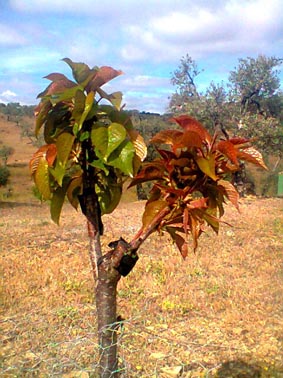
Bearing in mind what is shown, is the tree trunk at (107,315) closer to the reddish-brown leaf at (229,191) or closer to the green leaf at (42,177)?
the green leaf at (42,177)

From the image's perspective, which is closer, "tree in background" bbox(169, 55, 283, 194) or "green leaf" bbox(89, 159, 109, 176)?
"green leaf" bbox(89, 159, 109, 176)

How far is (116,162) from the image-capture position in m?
1.35

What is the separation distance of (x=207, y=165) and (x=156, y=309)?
348 cm

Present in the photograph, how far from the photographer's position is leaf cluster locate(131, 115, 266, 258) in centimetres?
136

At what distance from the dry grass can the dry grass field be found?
0.04 feet

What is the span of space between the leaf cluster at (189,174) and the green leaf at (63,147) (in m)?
0.22

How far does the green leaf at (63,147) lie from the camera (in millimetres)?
1358

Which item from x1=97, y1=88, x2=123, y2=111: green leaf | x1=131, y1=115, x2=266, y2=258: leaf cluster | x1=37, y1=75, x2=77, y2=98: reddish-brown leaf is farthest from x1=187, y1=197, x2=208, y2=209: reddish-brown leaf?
x1=37, y1=75, x2=77, y2=98: reddish-brown leaf

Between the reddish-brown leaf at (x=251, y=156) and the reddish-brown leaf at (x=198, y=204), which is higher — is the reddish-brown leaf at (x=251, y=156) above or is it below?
above

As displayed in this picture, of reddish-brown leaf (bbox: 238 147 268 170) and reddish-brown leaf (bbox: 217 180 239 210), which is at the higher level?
reddish-brown leaf (bbox: 238 147 268 170)

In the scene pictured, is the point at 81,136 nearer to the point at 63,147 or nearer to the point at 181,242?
the point at 63,147

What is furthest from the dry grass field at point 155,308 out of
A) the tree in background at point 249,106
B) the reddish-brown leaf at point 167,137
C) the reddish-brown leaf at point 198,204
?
the tree in background at point 249,106

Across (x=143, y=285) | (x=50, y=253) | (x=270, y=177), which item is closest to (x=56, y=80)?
(x=143, y=285)

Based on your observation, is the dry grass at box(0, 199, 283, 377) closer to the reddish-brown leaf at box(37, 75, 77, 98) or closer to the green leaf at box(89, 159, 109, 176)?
the green leaf at box(89, 159, 109, 176)
